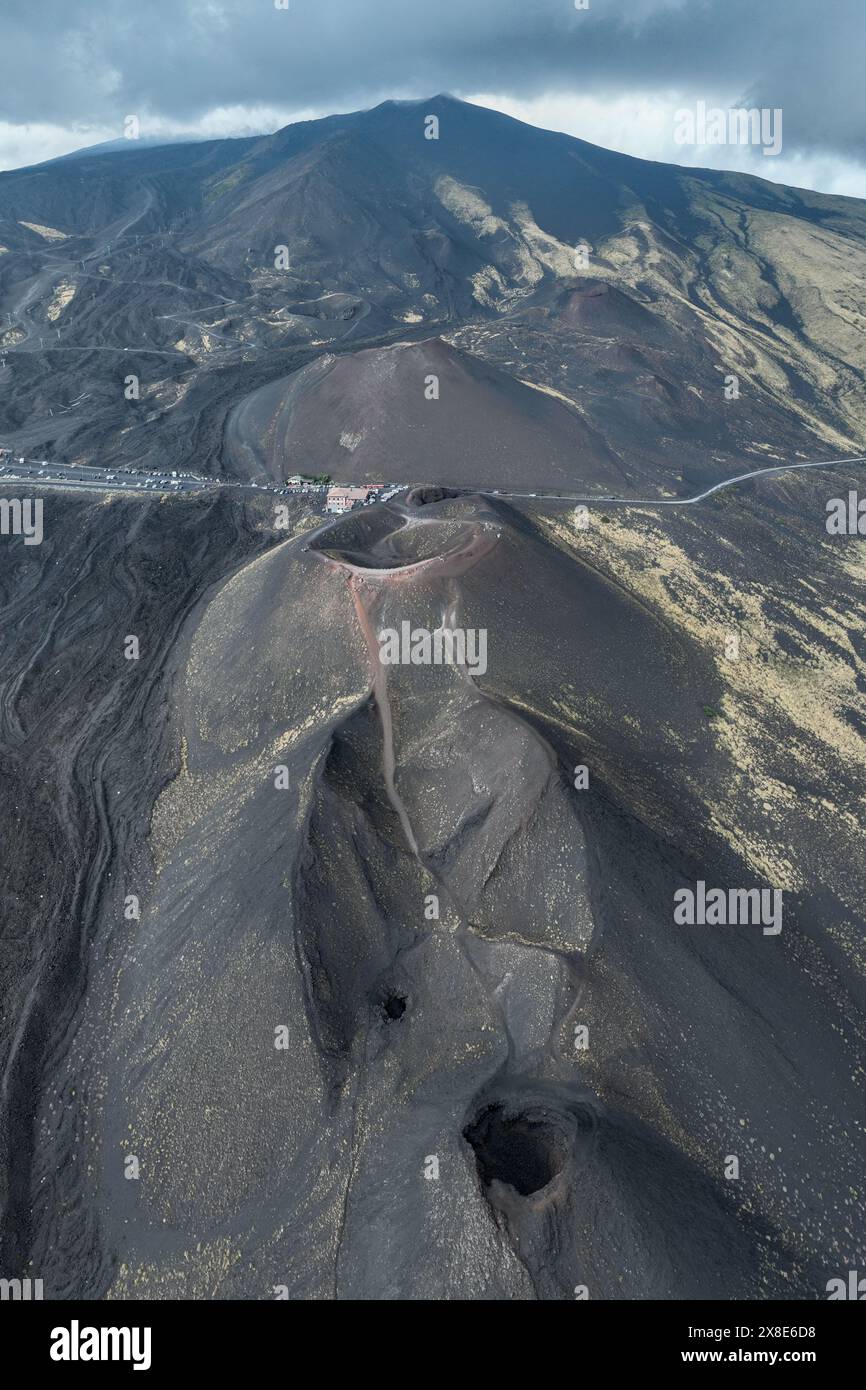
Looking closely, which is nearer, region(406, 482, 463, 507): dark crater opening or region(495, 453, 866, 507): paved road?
region(406, 482, 463, 507): dark crater opening

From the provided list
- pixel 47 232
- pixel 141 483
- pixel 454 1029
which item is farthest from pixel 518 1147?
pixel 47 232

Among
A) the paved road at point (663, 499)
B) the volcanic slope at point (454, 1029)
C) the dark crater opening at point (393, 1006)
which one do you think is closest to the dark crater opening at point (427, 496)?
the paved road at point (663, 499)

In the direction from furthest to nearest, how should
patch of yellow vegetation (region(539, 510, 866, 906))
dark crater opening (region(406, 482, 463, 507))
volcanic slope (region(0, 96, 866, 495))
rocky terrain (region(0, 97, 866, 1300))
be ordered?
volcanic slope (region(0, 96, 866, 495)), dark crater opening (region(406, 482, 463, 507)), patch of yellow vegetation (region(539, 510, 866, 906)), rocky terrain (region(0, 97, 866, 1300))

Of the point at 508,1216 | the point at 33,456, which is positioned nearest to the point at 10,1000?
the point at 508,1216

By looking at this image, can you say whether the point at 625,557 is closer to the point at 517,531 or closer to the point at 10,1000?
the point at 517,531

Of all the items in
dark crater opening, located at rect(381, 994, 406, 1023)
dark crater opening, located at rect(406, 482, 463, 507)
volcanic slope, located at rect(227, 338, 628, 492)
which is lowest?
dark crater opening, located at rect(381, 994, 406, 1023)

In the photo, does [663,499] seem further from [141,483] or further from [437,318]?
[437,318]

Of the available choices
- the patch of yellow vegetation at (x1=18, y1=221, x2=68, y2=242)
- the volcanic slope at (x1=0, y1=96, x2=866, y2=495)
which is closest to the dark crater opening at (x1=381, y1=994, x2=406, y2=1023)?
the volcanic slope at (x1=0, y1=96, x2=866, y2=495)

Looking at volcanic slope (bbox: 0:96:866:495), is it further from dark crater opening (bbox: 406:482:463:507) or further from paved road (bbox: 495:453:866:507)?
dark crater opening (bbox: 406:482:463:507)
